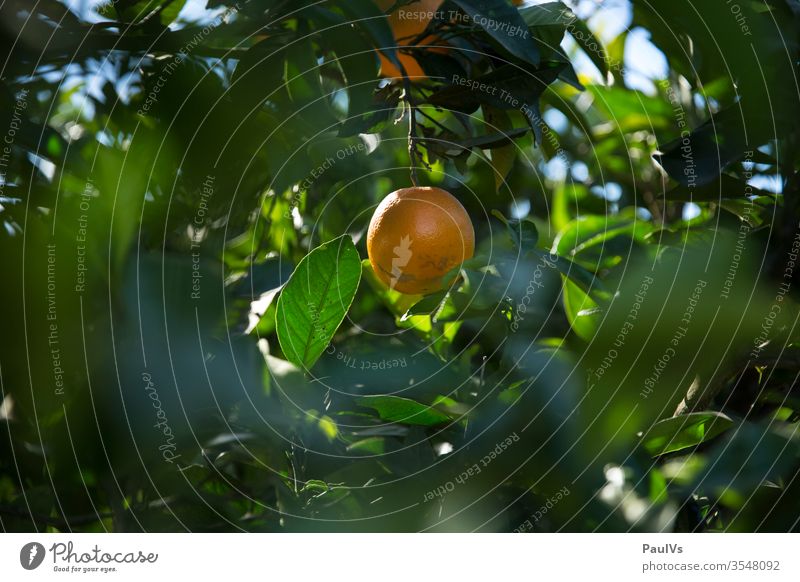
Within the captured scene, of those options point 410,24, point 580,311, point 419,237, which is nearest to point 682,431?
point 580,311

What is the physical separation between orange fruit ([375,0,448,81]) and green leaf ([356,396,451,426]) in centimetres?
24

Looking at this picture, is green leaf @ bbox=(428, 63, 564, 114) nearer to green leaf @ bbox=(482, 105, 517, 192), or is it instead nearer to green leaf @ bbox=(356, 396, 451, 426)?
green leaf @ bbox=(482, 105, 517, 192)

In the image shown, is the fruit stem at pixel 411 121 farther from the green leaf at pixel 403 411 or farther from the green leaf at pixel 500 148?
the green leaf at pixel 403 411

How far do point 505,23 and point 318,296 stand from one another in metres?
0.23

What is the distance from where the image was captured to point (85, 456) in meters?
0.60

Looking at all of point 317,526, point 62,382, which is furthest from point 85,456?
point 317,526

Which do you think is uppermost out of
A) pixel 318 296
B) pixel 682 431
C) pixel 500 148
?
pixel 500 148

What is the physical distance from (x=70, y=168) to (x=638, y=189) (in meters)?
0.58

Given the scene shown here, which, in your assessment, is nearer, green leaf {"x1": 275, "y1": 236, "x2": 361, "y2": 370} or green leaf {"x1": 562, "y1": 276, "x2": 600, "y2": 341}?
green leaf {"x1": 275, "y1": 236, "x2": 361, "y2": 370}

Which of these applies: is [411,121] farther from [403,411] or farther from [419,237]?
[403,411]

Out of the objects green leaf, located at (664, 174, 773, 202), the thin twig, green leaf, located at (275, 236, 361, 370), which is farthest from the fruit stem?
green leaf, located at (664, 174, 773, 202)

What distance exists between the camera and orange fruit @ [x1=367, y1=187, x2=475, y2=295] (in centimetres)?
60

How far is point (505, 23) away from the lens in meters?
0.57

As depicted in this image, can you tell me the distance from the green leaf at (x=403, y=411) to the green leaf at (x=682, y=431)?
16cm
